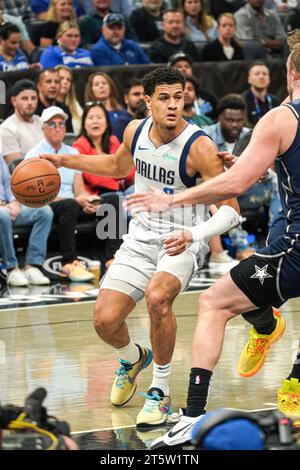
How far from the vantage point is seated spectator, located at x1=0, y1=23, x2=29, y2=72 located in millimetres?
14266

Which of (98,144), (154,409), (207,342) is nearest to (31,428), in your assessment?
(207,342)

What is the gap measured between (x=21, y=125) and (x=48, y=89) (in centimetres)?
70

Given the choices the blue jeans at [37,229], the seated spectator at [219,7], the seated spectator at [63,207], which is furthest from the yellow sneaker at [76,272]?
the seated spectator at [219,7]

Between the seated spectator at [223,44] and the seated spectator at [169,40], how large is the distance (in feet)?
1.61

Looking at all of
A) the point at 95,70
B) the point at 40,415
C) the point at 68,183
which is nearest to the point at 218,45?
the point at 95,70

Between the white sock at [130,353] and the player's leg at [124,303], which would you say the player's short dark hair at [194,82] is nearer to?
the player's leg at [124,303]

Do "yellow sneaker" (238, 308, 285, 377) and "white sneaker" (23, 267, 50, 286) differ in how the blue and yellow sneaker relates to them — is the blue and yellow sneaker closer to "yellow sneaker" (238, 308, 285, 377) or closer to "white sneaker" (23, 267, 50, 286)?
"yellow sneaker" (238, 308, 285, 377)

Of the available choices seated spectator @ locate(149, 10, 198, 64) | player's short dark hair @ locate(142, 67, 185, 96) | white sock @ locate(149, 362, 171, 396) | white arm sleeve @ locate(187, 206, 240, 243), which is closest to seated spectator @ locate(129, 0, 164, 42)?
seated spectator @ locate(149, 10, 198, 64)

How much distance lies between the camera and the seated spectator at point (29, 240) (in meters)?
12.3

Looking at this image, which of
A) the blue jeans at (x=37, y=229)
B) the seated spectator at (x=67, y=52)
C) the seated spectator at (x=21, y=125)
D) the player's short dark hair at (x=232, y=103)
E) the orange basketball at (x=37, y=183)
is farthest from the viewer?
the seated spectator at (x=67, y=52)

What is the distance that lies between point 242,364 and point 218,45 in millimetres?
9105

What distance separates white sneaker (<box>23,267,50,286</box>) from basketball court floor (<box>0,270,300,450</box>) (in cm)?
52

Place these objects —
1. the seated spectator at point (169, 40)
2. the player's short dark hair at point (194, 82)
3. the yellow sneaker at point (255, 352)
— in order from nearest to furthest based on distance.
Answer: the yellow sneaker at point (255, 352)
the player's short dark hair at point (194, 82)
the seated spectator at point (169, 40)

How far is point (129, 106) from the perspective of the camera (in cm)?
1421
